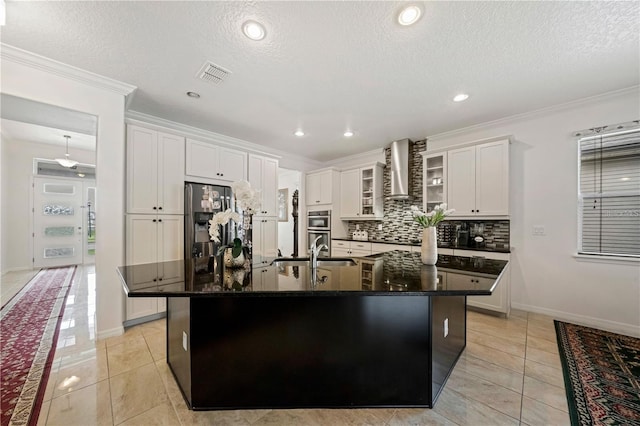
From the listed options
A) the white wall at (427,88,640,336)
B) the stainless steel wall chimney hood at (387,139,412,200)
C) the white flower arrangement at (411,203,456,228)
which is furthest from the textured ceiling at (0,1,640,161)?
the white flower arrangement at (411,203,456,228)

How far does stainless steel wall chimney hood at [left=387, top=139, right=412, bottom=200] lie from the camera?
4.39 meters

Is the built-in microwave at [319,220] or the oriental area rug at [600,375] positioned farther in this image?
the built-in microwave at [319,220]

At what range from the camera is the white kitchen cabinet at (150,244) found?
111 inches

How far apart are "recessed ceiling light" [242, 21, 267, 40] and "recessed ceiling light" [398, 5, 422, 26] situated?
3.24 feet

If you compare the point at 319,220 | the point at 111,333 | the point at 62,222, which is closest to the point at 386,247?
the point at 319,220

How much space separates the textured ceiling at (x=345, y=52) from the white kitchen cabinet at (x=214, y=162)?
19.3 inches

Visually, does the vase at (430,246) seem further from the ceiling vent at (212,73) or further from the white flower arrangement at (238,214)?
the ceiling vent at (212,73)

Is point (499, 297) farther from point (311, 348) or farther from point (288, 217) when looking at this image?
point (288, 217)

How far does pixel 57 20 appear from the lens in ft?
5.81

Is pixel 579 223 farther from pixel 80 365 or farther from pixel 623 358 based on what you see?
pixel 80 365

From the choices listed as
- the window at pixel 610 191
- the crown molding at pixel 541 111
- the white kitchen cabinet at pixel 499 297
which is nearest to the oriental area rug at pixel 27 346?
the white kitchen cabinet at pixel 499 297

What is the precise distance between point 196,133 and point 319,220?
9.35ft

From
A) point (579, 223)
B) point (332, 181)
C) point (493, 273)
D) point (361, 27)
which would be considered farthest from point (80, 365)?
point (579, 223)

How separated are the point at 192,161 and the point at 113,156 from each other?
874 mm
